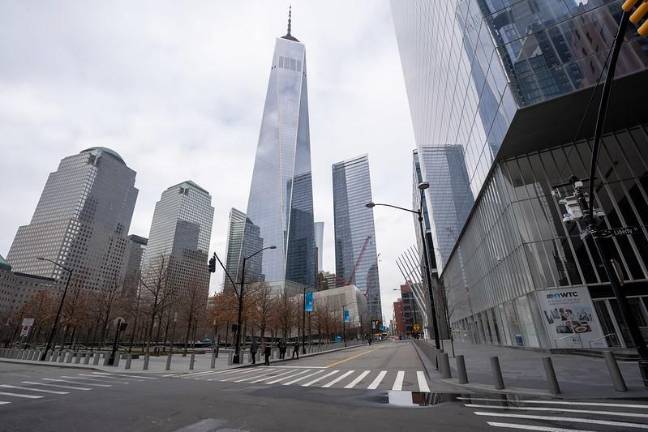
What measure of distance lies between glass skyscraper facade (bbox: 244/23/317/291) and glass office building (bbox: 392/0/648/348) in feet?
424

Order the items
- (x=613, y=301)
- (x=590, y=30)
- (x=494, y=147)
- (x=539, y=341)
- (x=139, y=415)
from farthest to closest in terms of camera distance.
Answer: (x=494, y=147) < (x=539, y=341) < (x=613, y=301) < (x=590, y=30) < (x=139, y=415)

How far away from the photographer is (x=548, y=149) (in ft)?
90.1

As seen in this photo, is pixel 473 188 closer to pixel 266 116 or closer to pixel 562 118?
pixel 562 118

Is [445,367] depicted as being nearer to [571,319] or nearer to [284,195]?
[571,319]

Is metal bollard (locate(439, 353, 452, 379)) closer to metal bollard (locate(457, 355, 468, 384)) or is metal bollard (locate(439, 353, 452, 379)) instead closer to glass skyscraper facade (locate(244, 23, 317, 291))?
metal bollard (locate(457, 355, 468, 384))

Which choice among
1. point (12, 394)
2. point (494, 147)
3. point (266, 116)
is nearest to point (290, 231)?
point (266, 116)

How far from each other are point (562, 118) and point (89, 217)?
237 metres

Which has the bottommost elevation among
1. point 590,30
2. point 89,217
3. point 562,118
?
point 562,118

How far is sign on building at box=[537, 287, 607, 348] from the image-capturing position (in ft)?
73.4

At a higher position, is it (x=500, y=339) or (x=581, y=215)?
(x=581, y=215)

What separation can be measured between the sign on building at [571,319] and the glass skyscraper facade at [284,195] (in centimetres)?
13195

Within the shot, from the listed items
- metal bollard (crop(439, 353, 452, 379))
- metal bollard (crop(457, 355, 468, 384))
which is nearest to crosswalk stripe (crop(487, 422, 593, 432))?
metal bollard (crop(457, 355, 468, 384))

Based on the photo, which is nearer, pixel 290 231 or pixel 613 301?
pixel 613 301

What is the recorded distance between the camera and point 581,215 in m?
10.8
